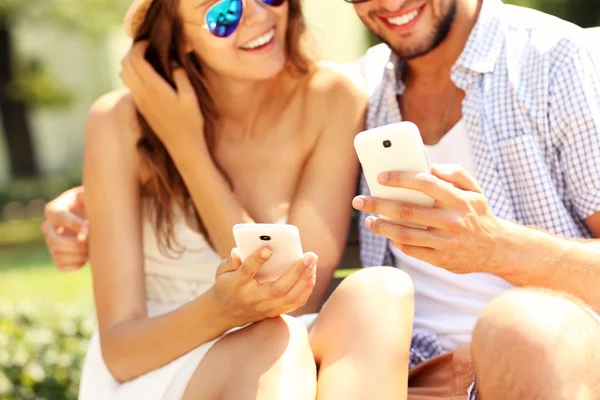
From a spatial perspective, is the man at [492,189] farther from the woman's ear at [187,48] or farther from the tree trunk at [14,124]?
the tree trunk at [14,124]

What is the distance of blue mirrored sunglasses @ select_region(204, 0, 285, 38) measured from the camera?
3111 mm

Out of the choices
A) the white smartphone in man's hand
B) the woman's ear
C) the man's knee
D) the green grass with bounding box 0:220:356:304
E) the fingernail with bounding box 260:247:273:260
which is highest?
the woman's ear

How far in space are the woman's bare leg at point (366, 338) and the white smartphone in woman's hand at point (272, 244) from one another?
0.74 feet

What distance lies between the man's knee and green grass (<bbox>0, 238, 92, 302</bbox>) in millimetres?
6205

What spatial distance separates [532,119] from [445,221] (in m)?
0.79

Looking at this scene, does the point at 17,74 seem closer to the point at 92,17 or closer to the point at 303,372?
the point at 92,17

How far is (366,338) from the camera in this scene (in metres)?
2.41

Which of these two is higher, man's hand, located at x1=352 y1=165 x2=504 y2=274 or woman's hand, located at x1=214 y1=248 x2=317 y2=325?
man's hand, located at x1=352 y1=165 x2=504 y2=274

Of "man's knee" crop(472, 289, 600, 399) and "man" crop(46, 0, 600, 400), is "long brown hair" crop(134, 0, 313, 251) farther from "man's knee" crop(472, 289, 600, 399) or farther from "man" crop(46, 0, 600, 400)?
"man's knee" crop(472, 289, 600, 399)

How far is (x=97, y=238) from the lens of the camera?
3137 millimetres

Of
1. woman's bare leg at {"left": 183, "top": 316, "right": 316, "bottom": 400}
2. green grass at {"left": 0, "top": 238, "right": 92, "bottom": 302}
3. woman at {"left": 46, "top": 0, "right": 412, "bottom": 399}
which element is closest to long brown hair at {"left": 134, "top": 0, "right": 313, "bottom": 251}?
woman at {"left": 46, "top": 0, "right": 412, "bottom": 399}

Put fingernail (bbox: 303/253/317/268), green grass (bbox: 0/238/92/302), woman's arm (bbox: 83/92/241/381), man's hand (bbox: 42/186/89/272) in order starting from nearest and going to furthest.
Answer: fingernail (bbox: 303/253/317/268)
woman's arm (bbox: 83/92/241/381)
man's hand (bbox: 42/186/89/272)
green grass (bbox: 0/238/92/302)

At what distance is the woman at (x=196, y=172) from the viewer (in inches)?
113

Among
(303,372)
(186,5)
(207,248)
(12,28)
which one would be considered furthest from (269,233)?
(12,28)
